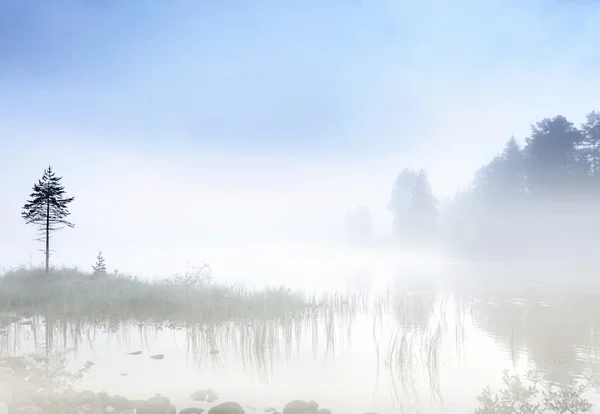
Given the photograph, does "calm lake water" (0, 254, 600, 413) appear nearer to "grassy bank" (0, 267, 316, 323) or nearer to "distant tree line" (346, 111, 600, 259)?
"grassy bank" (0, 267, 316, 323)

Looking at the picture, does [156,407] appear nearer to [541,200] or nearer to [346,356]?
[346,356]

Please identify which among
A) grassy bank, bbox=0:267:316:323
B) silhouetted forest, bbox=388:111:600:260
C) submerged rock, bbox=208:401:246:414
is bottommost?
submerged rock, bbox=208:401:246:414

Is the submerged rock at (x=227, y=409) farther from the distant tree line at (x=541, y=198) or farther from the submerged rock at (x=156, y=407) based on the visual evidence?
the distant tree line at (x=541, y=198)

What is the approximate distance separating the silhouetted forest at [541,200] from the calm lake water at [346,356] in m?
34.1

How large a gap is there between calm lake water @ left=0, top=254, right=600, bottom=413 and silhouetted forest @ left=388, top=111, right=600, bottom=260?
112ft

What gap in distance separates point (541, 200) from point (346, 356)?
159 ft

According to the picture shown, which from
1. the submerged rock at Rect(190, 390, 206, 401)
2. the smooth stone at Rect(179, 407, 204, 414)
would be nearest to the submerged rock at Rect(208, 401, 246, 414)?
the smooth stone at Rect(179, 407, 204, 414)

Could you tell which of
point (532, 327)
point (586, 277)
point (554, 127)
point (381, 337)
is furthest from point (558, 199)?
point (381, 337)

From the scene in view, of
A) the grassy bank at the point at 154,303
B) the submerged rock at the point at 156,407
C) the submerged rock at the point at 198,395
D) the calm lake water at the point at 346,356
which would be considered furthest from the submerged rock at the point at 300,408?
the grassy bank at the point at 154,303

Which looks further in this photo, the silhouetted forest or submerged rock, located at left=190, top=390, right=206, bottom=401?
the silhouetted forest

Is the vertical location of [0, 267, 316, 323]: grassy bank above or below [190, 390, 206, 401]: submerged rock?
above

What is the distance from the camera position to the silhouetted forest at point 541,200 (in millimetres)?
47562

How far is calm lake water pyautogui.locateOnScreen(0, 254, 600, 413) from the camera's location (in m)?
8.73

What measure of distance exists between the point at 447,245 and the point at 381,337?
54978 mm
